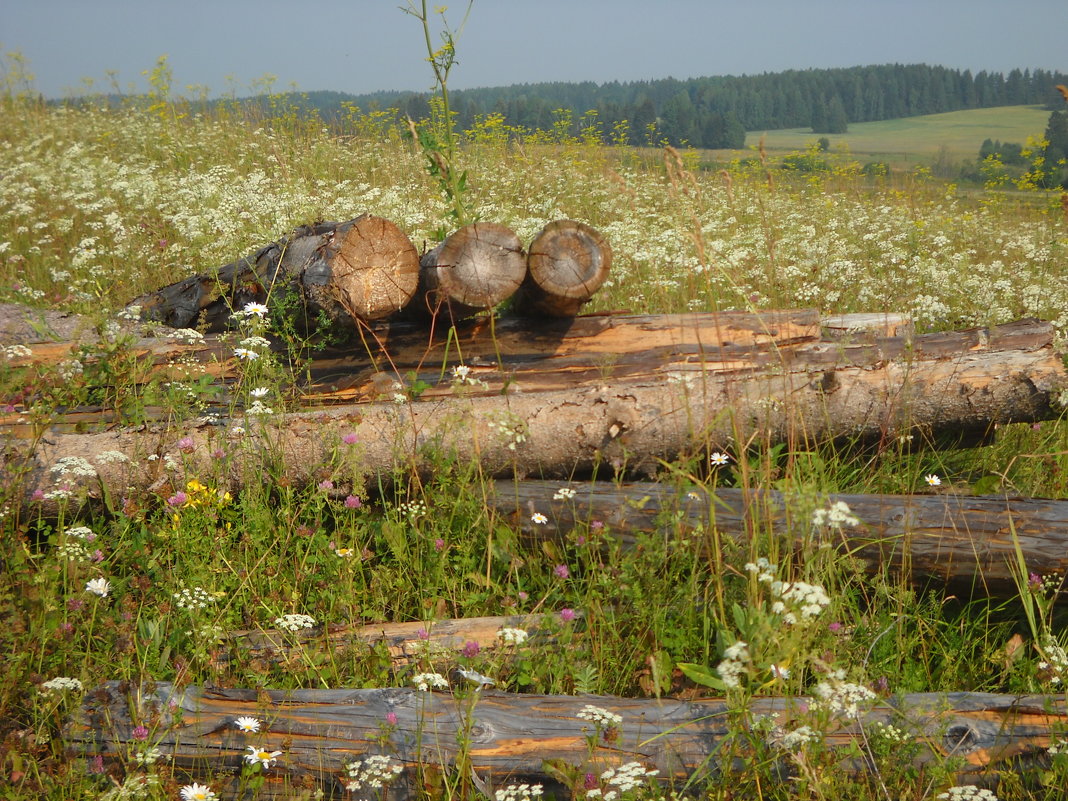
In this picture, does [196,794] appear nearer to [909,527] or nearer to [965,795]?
[965,795]

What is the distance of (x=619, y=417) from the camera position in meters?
3.37

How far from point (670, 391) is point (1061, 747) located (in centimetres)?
174

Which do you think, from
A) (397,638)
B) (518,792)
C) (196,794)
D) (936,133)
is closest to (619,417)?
(397,638)

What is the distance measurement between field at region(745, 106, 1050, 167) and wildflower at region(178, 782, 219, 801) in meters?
49.3

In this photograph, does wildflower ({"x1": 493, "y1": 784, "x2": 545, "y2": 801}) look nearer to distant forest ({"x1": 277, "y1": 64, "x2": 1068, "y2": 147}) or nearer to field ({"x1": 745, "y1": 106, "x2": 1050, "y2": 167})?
field ({"x1": 745, "y1": 106, "x2": 1050, "y2": 167})

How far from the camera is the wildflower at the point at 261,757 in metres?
1.89

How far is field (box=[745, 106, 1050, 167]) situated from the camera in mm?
52156

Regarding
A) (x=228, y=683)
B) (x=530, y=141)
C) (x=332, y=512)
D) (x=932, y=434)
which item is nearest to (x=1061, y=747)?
(x=932, y=434)

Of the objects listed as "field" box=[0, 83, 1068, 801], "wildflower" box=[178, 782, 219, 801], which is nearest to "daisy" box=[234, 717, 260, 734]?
"field" box=[0, 83, 1068, 801]

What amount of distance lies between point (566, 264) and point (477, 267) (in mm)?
444

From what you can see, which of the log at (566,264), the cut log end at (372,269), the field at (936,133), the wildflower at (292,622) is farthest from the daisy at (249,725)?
the field at (936,133)

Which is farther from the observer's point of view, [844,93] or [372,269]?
[844,93]

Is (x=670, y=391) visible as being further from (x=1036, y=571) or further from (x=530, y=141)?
(x=530, y=141)

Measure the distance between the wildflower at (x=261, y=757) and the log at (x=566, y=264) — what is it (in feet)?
8.26
